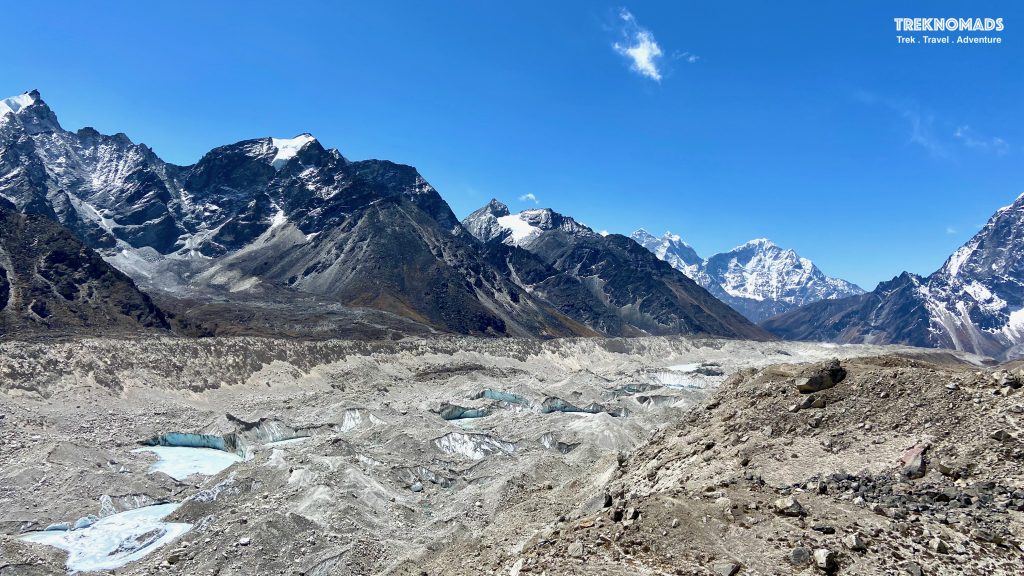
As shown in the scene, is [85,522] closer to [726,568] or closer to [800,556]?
[726,568]

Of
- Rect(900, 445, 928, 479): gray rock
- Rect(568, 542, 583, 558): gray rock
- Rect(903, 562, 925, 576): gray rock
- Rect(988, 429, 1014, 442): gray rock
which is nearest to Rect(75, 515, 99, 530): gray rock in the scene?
Rect(568, 542, 583, 558): gray rock

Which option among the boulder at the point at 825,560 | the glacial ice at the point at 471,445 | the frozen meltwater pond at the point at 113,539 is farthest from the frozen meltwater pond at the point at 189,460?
the boulder at the point at 825,560

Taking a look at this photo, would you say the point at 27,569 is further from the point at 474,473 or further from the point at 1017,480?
the point at 1017,480

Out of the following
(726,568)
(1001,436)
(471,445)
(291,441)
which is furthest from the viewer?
(291,441)

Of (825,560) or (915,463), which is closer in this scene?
(825,560)

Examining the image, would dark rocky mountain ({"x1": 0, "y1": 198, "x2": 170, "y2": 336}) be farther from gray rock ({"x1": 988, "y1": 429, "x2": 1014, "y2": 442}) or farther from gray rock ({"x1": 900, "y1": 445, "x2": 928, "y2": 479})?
gray rock ({"x1": 988, "y1": 429, "x2": 1014, "y2": 442})

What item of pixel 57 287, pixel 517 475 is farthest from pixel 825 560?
pixel 57 287
